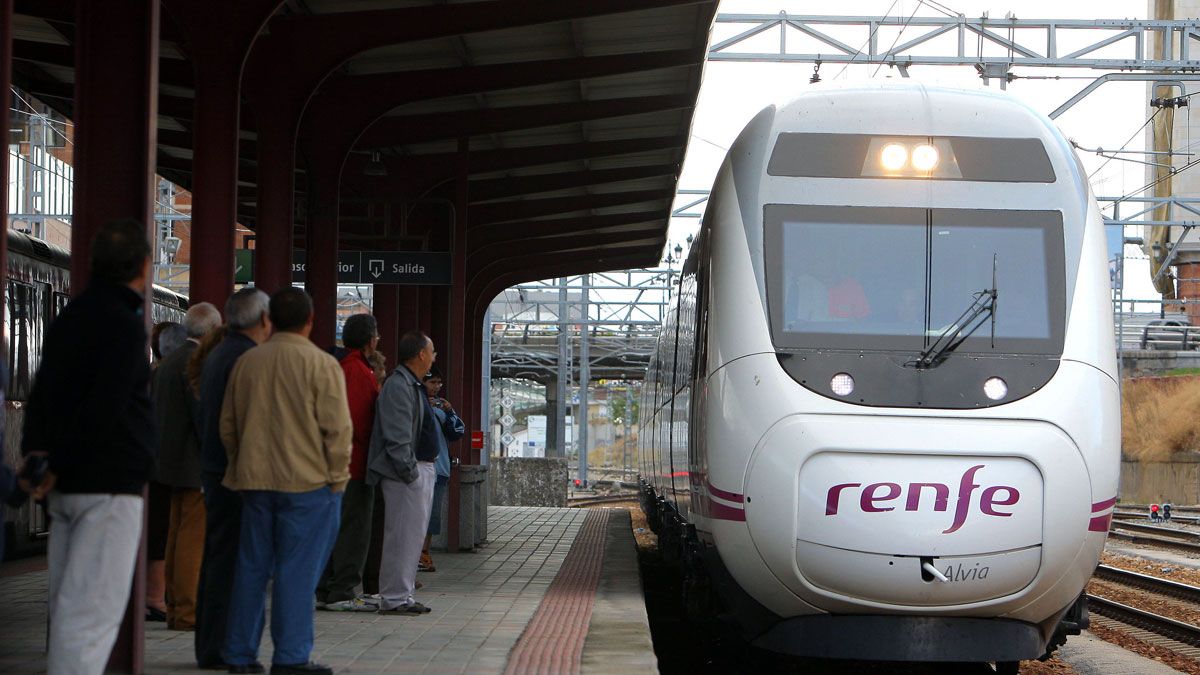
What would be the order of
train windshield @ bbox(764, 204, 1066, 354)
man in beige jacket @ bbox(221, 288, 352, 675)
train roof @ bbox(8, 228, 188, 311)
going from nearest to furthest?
man in beige jacket @ bbox(221, 288, 352, 675) < train windshield @ bbox(764, 204, 1066, 354) < train roof @ bbox(8, 228, 188, 311)

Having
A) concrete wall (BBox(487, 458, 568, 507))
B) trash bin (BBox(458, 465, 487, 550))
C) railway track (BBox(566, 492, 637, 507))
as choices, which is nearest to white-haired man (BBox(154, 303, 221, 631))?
trash bin (BBox(458, 465, 487, 550))

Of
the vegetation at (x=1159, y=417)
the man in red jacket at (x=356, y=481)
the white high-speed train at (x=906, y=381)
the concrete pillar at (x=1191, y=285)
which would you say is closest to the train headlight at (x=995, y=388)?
the white high-speed train at (x=906, y=381)

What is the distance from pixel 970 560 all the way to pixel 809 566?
0.78 meters

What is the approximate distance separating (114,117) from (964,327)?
441 cm

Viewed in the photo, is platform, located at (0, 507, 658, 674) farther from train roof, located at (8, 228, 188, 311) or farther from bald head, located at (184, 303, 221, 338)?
train roof, located at (8, 228, 188, 311)

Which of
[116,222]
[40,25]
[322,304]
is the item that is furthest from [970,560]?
[40,25]

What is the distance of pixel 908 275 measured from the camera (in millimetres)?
8500

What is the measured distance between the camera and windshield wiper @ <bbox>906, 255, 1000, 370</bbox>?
817 centimetres

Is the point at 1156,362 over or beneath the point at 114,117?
beneath

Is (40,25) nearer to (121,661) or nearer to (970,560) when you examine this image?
(121,661)

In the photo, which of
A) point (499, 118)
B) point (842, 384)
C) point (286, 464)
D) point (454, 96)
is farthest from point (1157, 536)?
point (286, 464)

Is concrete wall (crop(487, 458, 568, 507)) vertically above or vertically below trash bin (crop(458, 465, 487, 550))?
below

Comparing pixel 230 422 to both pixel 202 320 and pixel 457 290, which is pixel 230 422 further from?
pixel 457 290

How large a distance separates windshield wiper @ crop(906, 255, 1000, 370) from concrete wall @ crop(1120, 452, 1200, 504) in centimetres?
3567
